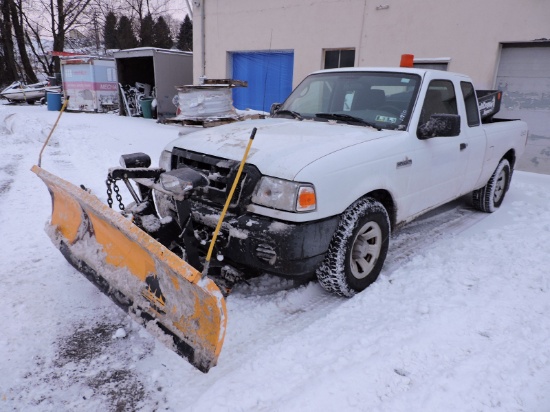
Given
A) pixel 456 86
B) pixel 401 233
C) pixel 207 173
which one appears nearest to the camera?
pixel 207 173

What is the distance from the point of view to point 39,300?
3.22 meters

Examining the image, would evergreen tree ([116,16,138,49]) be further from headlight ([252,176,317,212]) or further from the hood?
headlight ([252,176,317,212])

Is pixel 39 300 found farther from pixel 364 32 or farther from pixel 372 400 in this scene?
pixel 364 32

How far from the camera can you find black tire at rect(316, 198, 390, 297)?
10.2 ft

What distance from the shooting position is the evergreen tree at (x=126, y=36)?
128 feet

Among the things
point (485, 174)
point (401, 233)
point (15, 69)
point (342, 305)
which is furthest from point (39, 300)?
point (15, 69)

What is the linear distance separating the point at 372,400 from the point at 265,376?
2.08 ft

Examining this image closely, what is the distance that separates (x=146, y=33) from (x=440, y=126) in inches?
1702

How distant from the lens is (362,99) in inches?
161

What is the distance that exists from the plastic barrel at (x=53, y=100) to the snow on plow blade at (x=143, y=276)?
63.2ft

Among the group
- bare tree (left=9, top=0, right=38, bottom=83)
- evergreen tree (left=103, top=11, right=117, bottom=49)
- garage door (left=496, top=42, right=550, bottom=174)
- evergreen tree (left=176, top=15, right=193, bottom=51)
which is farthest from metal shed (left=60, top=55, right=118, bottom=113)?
evergreen tree (left=176, top=15, right=193, bottom=51)

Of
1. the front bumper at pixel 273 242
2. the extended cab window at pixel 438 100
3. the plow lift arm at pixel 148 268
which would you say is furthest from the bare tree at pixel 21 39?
the front bumper at pixel 273 242

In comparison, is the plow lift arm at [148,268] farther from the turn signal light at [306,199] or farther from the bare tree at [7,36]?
the bare tree at [7,36]

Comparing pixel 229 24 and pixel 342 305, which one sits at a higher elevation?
pixel 229 24
